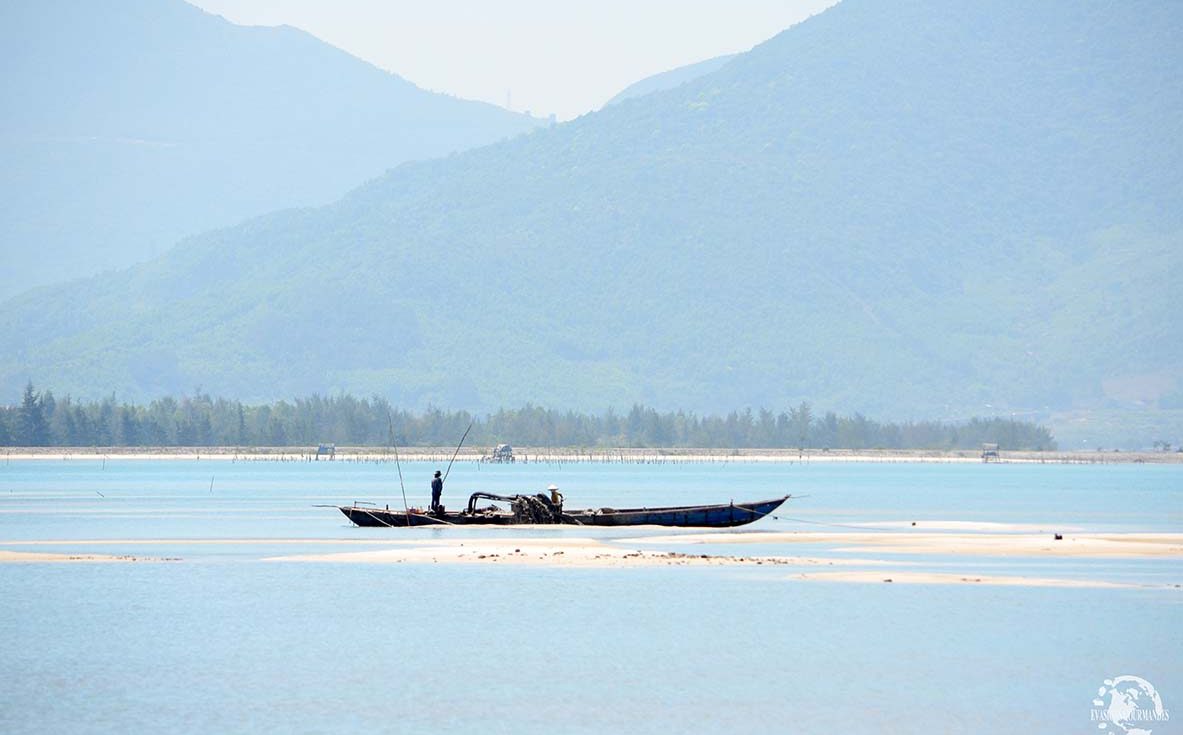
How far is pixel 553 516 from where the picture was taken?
256ft

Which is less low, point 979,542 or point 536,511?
point 536,511

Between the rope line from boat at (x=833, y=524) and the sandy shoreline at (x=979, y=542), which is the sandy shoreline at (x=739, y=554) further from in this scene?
the rope line from boat at (x=833, y=524)

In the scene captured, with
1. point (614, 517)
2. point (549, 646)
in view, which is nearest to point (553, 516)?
point (614, 517)

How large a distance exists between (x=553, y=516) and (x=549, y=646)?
107 ft

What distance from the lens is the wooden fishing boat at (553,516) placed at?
3091 inches

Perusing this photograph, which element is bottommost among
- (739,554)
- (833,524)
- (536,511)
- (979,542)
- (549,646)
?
(549,646)

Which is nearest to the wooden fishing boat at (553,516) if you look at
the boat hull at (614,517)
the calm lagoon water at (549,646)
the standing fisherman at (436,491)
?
the boat hull at (614,517)

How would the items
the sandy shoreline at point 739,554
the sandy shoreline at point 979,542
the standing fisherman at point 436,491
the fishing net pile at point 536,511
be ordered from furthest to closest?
the standing fisherman at point 436,491
the fishing net pile at point 536,511
the sandy shoreline at point 979,542
the sandy shoreline at point 739,554

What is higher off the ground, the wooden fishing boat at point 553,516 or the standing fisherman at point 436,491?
the standing fisherman at point 436,491

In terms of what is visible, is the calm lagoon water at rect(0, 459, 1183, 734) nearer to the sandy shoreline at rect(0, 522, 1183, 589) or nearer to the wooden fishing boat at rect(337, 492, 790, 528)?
the sandy shoreline at rect(0, 522, 1183, 589)

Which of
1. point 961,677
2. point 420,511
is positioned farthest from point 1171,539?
point 961,677

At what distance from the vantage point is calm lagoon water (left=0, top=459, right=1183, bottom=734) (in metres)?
37.0

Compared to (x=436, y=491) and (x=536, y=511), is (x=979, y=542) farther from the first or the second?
(x=436, y=491)

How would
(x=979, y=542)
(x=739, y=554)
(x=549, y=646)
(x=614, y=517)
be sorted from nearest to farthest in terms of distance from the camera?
(x=549, y=646) → (x=739, y=554) → (x=979, y=542) → (x=614, y=517)
